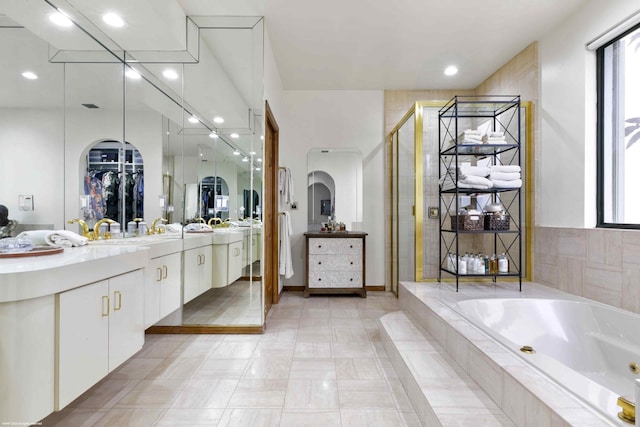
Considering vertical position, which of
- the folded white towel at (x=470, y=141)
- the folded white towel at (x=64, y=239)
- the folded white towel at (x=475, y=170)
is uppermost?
the folded white towel at (x=470, y=141)

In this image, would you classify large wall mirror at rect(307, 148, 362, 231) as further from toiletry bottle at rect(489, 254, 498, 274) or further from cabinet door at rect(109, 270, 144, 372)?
cabinet door at rect(109, 270, 144, 372)

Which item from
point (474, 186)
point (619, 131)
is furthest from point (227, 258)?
point (619, 131)

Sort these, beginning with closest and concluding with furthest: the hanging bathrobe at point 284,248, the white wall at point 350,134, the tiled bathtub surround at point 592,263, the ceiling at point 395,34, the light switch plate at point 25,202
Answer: the light switch plate at point 25,202, the tiled bathtub surround at point 592,263, the ceiling at point 395,34, the hanging bathrobe at point 284,248, the white wall at point 350,134

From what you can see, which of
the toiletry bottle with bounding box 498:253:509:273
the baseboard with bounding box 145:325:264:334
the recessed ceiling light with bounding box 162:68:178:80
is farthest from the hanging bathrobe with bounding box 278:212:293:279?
the toiletry bottle with bounding box 498:253:509:273

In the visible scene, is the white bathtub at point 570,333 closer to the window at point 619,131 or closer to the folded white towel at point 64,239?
the window at point 619,131

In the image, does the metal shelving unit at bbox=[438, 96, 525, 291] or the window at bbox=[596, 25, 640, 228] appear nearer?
the window at bbox=[596, 25, 640, 228]

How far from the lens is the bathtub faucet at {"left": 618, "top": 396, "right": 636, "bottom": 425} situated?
95 centimetres

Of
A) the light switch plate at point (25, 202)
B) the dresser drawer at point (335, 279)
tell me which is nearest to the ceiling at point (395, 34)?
the light switch plate at point (25, 202)

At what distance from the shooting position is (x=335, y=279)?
3.96 meters

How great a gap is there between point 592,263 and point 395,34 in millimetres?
Result: 2468

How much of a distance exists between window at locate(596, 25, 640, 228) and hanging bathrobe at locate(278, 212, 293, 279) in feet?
9.56

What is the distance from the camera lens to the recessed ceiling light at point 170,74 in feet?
8.69

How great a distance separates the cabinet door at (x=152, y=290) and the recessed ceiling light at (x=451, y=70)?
3482 mm

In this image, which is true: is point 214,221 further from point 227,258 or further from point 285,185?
point 285,185
